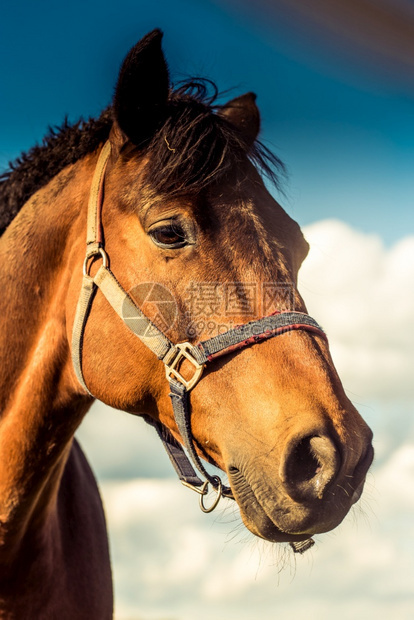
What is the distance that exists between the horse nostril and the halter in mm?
Answer: 503

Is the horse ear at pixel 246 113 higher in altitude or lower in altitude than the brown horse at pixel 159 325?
higher

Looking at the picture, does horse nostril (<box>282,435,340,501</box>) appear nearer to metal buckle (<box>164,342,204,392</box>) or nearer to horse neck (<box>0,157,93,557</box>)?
metal buckle (<box>164,342,204,392</box>)

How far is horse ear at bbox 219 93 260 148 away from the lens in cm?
376

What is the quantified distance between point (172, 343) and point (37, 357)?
3.14ft

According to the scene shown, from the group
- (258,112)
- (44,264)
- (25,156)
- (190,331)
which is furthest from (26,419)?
(258,112)

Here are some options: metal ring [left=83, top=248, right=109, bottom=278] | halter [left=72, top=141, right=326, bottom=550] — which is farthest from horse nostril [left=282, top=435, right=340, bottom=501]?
metal ring [left=83, top=248, right=109, bottom=278]

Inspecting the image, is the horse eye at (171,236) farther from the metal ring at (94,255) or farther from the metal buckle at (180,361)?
the metal buckle at (180,361)

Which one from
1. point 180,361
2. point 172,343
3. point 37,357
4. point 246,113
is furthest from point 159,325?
point 246,113

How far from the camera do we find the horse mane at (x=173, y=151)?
9.18 feet

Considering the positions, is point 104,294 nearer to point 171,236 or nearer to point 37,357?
point 171,236

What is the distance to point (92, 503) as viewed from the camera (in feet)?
13.7

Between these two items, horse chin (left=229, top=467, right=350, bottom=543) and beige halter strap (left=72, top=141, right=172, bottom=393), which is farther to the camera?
beige halter strap (left=72, top=141, right=172, bottom=393)

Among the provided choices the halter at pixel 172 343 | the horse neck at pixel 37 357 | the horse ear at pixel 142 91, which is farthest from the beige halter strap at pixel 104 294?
the horse ear at pixel 142 91

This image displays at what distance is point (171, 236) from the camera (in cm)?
269
